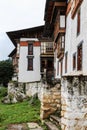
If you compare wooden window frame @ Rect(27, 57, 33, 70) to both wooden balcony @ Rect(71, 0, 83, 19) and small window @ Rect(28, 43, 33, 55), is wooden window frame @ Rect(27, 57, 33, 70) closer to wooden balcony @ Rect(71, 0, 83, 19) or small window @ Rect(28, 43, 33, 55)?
small window @ Rect(28, 43, 33, 55)

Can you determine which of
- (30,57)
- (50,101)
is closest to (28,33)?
(30,57)

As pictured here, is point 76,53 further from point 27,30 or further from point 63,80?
point 27,30

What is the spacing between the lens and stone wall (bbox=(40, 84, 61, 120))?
712 inches

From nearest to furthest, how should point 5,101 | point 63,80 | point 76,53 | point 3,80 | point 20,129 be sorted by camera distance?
point 63,80 < point 20,129 < point 76,53 < point 5,101 < point 3,80

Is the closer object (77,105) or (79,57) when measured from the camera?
(77,105)

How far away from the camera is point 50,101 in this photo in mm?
18266

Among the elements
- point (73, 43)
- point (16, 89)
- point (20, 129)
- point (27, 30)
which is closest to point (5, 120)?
point (20, 129)

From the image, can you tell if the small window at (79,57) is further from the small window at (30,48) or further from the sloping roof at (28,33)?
the small window at (30,48)

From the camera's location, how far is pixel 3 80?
66.1 metres

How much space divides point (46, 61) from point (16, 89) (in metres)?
13.9

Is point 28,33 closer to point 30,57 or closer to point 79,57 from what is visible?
point 30,57

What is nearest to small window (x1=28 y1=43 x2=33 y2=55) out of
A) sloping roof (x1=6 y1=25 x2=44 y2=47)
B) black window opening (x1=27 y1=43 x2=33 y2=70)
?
black window opening (x1=27 y1=43 x2=33 y2=70)

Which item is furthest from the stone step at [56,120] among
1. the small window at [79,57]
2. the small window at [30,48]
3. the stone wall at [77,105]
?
the small window at [30,48]

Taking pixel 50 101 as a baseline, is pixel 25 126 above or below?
below
